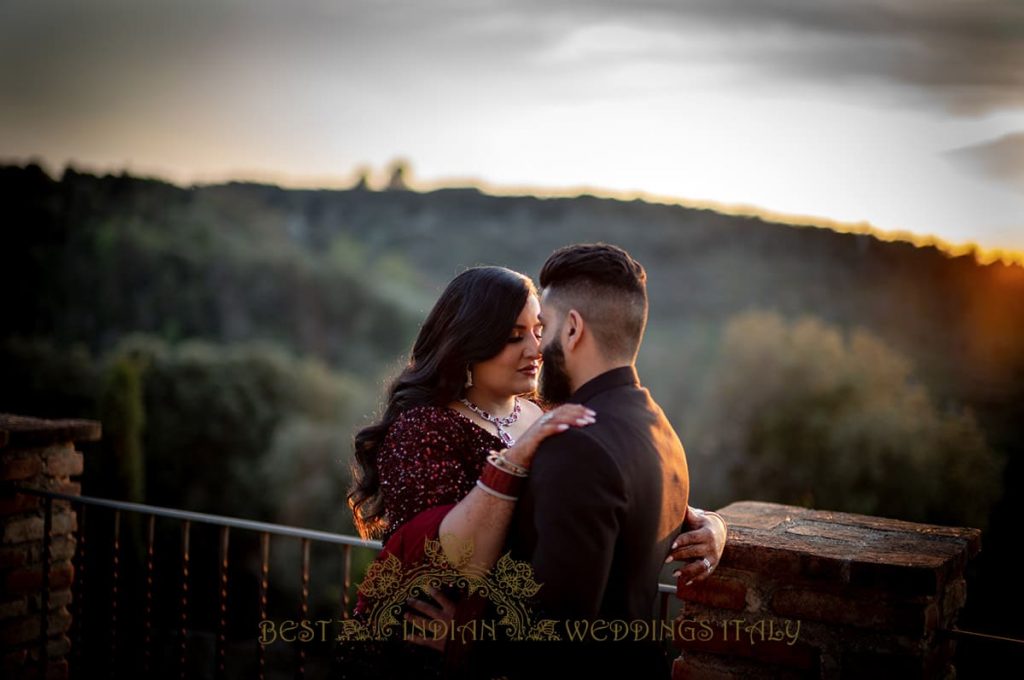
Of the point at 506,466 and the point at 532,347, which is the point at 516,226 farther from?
the point at 506,466

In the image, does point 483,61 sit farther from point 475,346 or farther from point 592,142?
point 475,346

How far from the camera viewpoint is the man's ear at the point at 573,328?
6.22 ft

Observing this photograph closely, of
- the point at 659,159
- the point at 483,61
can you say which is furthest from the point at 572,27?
the point at 659,159

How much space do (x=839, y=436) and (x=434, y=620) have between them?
14.4 metres

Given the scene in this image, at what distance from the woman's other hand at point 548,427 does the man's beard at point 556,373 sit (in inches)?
5.1

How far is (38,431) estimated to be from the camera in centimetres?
351

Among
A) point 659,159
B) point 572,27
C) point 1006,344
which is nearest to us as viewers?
point 572,27

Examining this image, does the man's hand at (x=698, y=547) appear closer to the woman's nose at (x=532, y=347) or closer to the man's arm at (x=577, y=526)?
the man's arm at (x=577, y=526)

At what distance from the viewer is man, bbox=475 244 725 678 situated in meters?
1.60

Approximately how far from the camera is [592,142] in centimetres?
1525

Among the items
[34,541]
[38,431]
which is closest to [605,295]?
[38,431]

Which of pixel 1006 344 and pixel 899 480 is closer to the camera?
pixel 1006 344

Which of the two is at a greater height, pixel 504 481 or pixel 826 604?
pixel 504 481

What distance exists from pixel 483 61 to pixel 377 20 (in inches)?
81.7
